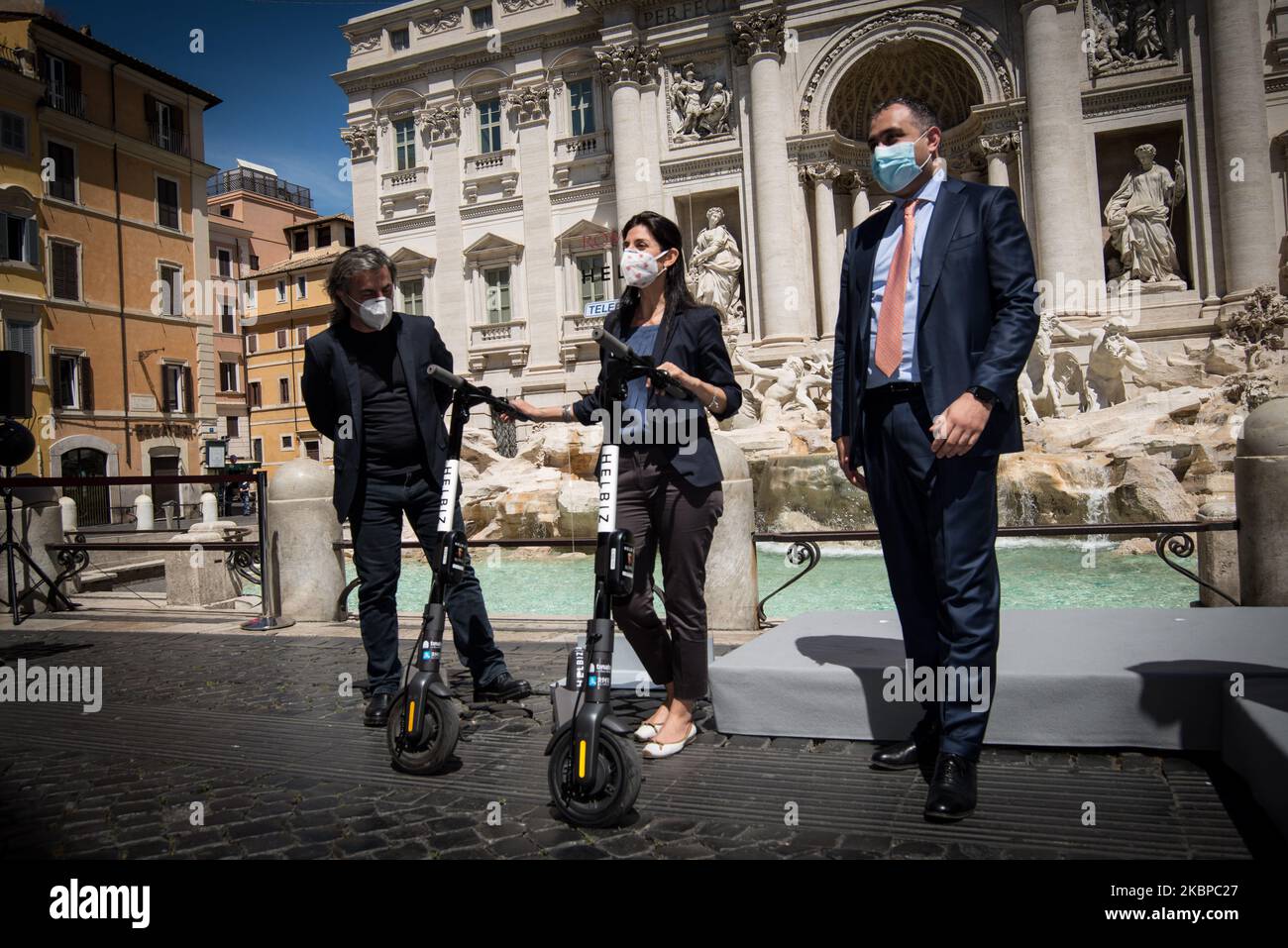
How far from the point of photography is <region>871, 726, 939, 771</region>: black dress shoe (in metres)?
3.32

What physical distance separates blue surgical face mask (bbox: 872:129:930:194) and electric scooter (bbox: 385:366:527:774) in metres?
1.71

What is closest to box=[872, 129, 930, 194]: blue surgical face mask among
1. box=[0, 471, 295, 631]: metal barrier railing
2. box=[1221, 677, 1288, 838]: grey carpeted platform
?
box=[1221, 677, 1288, 838]: grey carpeted platform

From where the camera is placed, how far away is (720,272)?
2608 cm

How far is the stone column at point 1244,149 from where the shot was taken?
2095cm

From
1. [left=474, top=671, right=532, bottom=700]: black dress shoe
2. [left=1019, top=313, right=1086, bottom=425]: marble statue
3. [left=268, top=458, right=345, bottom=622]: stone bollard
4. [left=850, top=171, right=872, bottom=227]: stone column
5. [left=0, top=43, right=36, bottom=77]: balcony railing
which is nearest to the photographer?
[left=474, top=671, right=532, bottom=700]: black dress shoe

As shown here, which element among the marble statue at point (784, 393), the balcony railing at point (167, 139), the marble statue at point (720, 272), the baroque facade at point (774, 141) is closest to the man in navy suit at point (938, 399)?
the marble statue at point (784, 393)

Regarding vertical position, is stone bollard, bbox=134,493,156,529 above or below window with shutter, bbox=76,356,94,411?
below

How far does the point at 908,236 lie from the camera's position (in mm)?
3252

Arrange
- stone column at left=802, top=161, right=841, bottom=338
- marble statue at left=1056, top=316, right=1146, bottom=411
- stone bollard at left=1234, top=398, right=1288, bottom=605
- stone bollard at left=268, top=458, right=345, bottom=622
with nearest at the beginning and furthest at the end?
1. stone bollard at left=1234, top=398, right=1288, bottom=605
2. stone bollard at left=268, top=458, right=345, bottom=622
3. marble statue at left=1056, top=316, right=1146, bottom=411
4. stone column at left=802, top=161, right=841, bottom=338

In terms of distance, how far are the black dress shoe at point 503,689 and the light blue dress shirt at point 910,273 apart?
2.56 meters
